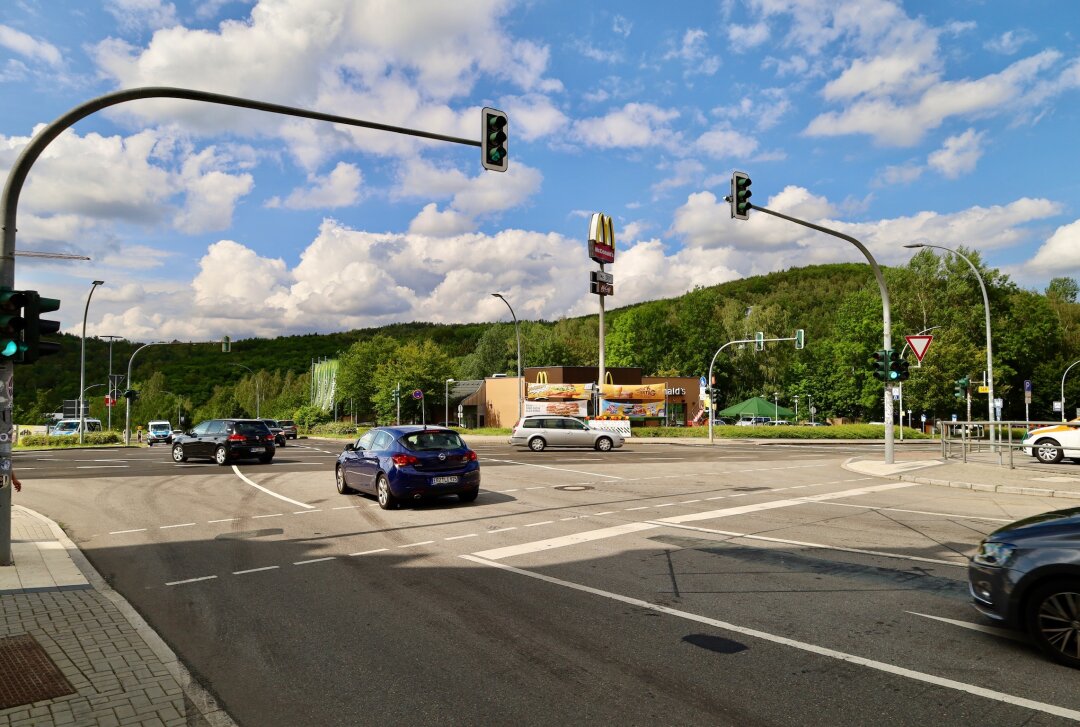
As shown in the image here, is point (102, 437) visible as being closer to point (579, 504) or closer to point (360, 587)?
point (579, 504)

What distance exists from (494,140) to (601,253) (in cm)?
3823

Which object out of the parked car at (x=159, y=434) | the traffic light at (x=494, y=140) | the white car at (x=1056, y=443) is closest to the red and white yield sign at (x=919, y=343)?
the white car at (x=1056, y=443)

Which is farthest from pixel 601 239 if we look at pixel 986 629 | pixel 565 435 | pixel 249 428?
pixel 986 629

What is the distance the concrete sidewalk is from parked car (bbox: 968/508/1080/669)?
519 cm

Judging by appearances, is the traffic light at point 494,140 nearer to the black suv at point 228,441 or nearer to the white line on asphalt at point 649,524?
the white line on asphalt at point 649,524

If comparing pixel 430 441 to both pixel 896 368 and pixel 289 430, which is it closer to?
pixel 896 368

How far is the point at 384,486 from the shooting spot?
1230 cm

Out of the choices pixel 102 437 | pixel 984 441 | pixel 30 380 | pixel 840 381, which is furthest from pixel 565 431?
pixel 30 380

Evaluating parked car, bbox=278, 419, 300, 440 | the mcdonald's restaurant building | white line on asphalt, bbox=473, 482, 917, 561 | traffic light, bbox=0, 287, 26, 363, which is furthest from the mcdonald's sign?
traffic light, bbox=0, 287, 26, 363

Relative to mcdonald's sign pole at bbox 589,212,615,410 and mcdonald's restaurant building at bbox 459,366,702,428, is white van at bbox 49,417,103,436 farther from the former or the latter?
mcdonald's sign pole at bbox 589,212,615,410

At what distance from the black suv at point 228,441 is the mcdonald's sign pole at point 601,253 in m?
27.3

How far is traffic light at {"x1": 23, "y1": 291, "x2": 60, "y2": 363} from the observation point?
7.45 m

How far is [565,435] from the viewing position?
3155 centimetres

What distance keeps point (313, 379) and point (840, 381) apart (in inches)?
2777
